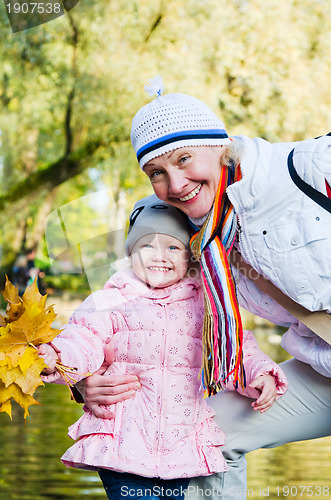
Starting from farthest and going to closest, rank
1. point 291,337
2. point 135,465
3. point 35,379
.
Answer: point 291,337
point 135,465
point 35,379

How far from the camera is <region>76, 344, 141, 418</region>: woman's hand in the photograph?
2256 mm

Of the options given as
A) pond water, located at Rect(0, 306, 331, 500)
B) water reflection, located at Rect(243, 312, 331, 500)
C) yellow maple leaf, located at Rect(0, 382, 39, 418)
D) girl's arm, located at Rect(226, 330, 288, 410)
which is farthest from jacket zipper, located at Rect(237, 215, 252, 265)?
pond water, located at Rect(0, 306, 331, 500)

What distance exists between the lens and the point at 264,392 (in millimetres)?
2363

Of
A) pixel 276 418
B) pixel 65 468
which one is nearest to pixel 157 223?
pixel 276 418

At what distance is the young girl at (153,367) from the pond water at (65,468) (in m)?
1.74

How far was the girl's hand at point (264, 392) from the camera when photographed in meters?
2.36

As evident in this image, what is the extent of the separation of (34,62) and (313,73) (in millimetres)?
4707

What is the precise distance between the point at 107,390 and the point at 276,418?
0.69 metres

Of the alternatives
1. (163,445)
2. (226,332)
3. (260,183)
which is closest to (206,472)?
(163,445)

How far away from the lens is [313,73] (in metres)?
12.1

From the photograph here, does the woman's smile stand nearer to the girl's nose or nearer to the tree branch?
the girl's nose

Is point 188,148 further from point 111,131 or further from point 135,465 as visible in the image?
point 111,131

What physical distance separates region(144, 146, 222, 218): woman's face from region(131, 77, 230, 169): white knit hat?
0.08 ft

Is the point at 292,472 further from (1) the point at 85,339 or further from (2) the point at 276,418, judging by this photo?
(1) the point at 85,339
